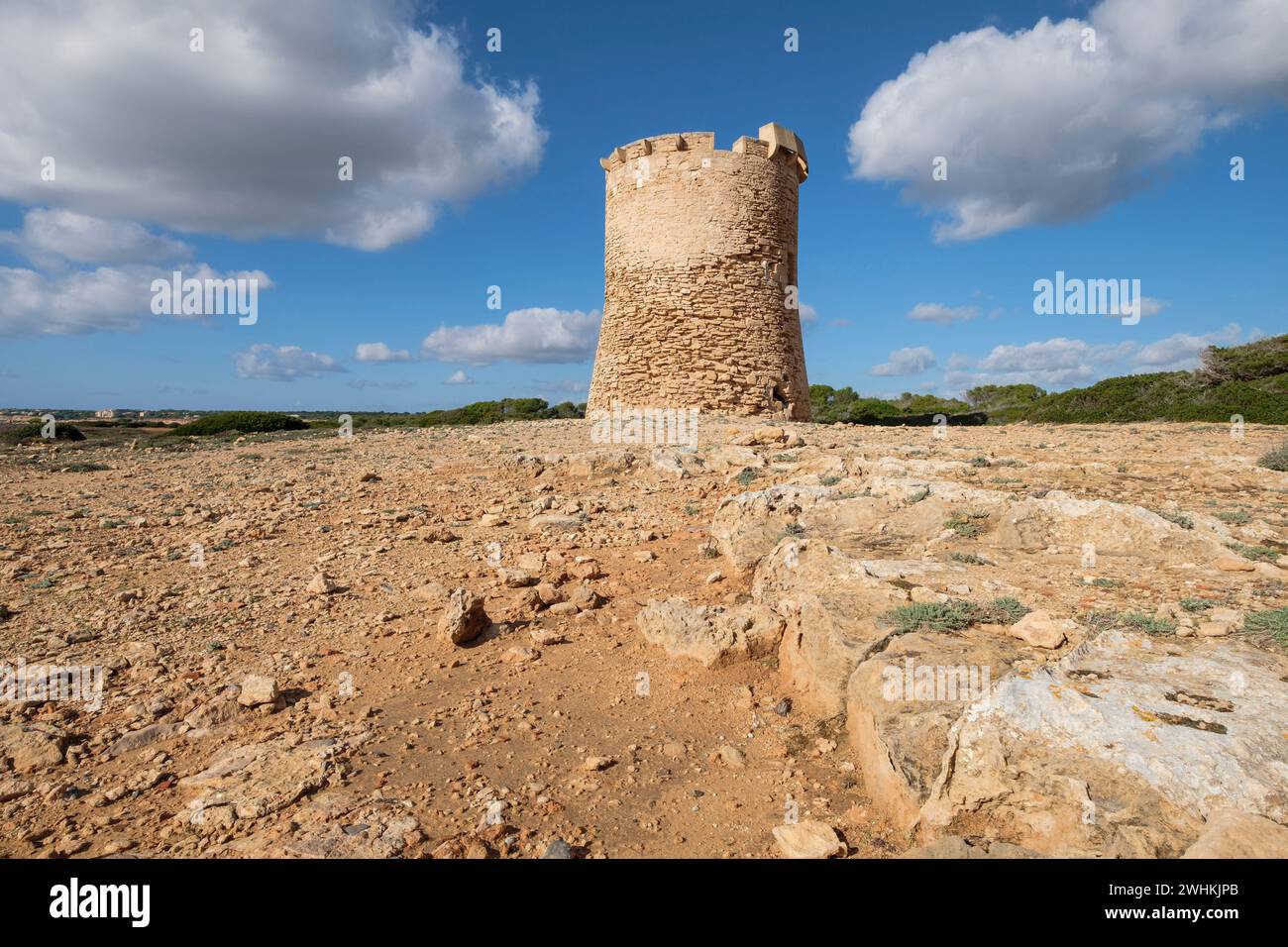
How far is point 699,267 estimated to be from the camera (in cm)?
1368

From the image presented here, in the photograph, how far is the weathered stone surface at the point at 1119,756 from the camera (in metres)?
1.87

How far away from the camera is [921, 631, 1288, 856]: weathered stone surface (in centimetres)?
187

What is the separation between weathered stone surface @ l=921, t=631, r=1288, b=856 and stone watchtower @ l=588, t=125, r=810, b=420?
456 inches

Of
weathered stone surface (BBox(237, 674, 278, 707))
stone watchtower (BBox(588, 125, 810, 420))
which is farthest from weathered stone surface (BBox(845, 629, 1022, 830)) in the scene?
stone watchtower (BBox(588, 125, 810, 420))

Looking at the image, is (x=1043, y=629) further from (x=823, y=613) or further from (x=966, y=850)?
(x=966, y=850)

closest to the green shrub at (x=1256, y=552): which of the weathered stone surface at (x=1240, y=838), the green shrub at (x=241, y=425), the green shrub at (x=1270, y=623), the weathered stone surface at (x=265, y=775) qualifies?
the green shrub at (x=1270, y=623)

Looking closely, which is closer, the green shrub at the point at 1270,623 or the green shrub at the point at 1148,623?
the green shrub at the point at 1270,623

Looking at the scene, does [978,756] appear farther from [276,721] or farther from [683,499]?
[683,499]

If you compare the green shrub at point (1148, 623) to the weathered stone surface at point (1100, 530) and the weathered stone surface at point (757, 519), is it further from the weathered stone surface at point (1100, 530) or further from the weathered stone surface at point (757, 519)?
the weathered stone surface at point (757, 519)

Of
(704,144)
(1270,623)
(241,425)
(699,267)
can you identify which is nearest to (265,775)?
(1270,623)

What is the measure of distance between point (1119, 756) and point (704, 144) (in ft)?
45.2

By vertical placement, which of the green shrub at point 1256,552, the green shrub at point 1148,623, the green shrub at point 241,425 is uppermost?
the green shrub at point 241,425
